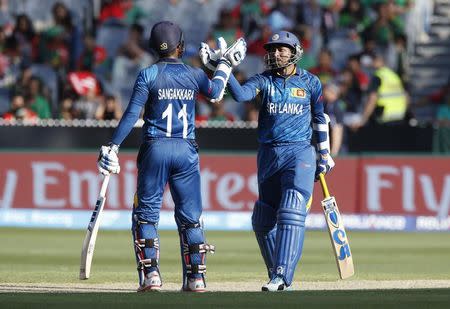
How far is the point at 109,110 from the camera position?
69.3 ft

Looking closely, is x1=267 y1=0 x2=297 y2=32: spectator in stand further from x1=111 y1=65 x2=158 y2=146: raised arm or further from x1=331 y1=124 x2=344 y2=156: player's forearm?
x1=111 y1=65 x2=158 y2=146: raised arm

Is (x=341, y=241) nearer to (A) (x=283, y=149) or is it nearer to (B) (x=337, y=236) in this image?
(B) (x=337, y=236)

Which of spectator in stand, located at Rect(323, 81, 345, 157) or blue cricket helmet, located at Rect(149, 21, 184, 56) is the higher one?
blue cricket helmet, located at Rect(149, 21, 184, 56)

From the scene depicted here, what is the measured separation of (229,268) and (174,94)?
3873mm

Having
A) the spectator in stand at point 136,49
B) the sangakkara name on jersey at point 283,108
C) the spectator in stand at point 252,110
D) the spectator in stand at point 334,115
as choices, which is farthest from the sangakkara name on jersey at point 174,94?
the spectator in stand at point 136,49

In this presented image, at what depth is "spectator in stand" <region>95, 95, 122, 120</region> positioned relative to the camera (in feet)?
69.3

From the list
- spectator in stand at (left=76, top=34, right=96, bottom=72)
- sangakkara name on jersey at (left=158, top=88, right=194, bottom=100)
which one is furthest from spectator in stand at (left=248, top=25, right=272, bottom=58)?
sangakkara name on jersey at (left=158, top=88, right=194, bottom=100)

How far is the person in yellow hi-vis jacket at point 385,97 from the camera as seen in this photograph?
2183cm

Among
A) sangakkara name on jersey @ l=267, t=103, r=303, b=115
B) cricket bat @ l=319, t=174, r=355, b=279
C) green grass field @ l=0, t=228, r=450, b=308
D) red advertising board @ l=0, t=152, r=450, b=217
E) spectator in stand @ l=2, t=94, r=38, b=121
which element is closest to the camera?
green grass field @ l=0, t=228, r=450, b=308

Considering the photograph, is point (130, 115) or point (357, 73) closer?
point (130, 115)

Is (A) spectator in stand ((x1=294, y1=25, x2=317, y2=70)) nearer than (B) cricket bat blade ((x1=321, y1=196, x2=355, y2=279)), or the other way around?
(B) cricket bat blade ((x1=321, y1=196, x2=355, y2=279))

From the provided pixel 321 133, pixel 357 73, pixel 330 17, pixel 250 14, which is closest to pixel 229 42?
pixel 250 14

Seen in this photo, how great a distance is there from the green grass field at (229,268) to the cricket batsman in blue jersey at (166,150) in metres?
0.84

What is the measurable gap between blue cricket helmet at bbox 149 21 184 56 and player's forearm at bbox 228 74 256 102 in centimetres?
57
